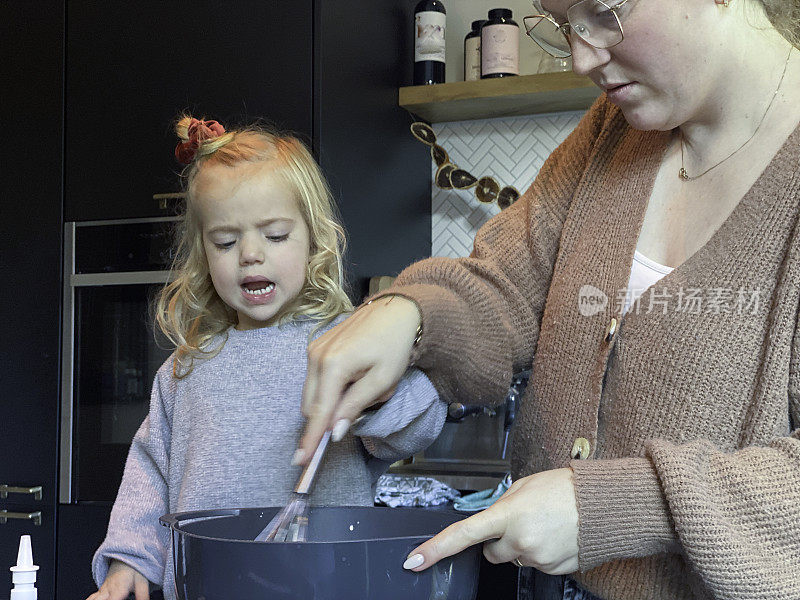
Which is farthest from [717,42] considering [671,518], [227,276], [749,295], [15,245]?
[15,245]

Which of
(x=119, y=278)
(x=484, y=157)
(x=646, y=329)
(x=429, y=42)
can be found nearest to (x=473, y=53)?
(x=429, y=42)

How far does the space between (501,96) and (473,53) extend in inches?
8.6

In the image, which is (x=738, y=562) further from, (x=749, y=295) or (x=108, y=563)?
(x=108, y=563)

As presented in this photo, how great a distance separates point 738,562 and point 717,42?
0.45 m

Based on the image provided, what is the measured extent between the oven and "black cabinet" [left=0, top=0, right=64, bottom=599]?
0.14 ft

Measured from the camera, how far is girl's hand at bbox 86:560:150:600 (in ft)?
3.87

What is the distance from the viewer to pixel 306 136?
201 cm

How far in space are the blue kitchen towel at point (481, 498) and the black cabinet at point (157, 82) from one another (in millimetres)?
870

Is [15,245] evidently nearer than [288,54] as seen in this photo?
No

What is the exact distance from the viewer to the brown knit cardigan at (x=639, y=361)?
69cm

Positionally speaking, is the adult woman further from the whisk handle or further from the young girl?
the young girl

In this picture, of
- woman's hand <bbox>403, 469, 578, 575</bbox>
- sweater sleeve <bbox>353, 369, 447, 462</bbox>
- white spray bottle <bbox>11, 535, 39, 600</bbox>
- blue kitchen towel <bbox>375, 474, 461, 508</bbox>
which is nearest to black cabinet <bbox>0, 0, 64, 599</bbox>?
blue kitchen towel <bbox>375, 474, 461, 508</bbox>

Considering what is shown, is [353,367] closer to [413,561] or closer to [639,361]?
[413,561]

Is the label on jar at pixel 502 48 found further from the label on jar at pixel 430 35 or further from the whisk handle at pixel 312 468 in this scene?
the whisk handle at pixel 312 468
